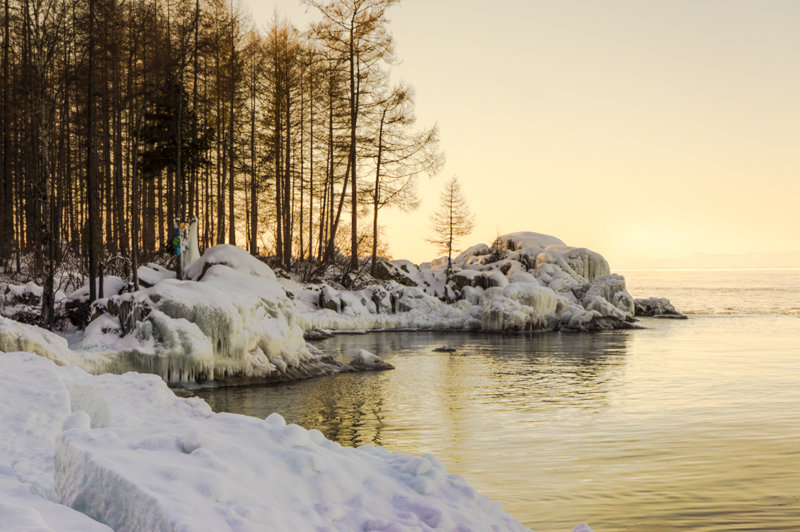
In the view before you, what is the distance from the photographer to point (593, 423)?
11336mm

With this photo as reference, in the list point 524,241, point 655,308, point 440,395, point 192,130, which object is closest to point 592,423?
point 440,395

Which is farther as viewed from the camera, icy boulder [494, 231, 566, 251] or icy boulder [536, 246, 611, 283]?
icy boulder [494, 231, 566, 251]

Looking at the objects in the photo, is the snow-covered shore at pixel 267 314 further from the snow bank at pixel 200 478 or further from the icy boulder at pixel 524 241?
the icy boulder at pixel 524 241

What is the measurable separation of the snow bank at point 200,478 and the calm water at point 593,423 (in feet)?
6.87

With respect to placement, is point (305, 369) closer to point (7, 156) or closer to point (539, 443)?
point (539, 443)

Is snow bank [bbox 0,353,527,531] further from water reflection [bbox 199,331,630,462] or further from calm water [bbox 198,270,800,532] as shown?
water reflection [bbox 199,331,630,462]

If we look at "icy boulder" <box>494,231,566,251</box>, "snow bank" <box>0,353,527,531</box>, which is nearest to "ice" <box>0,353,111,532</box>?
"snow bank" <box>0,353,527,531</box>

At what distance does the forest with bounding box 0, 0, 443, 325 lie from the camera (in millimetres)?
22672

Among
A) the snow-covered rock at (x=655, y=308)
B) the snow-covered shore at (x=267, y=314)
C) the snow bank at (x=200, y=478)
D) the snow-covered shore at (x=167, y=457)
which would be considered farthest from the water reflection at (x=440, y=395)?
the snow-covered rock at (x=655, y=308)

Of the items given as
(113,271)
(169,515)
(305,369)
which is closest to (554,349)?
(305,369)

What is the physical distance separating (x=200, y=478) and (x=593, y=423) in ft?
29.6

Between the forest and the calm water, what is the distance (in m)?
9.95

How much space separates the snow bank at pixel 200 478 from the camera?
11.2 ft

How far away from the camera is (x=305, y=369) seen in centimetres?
1694
